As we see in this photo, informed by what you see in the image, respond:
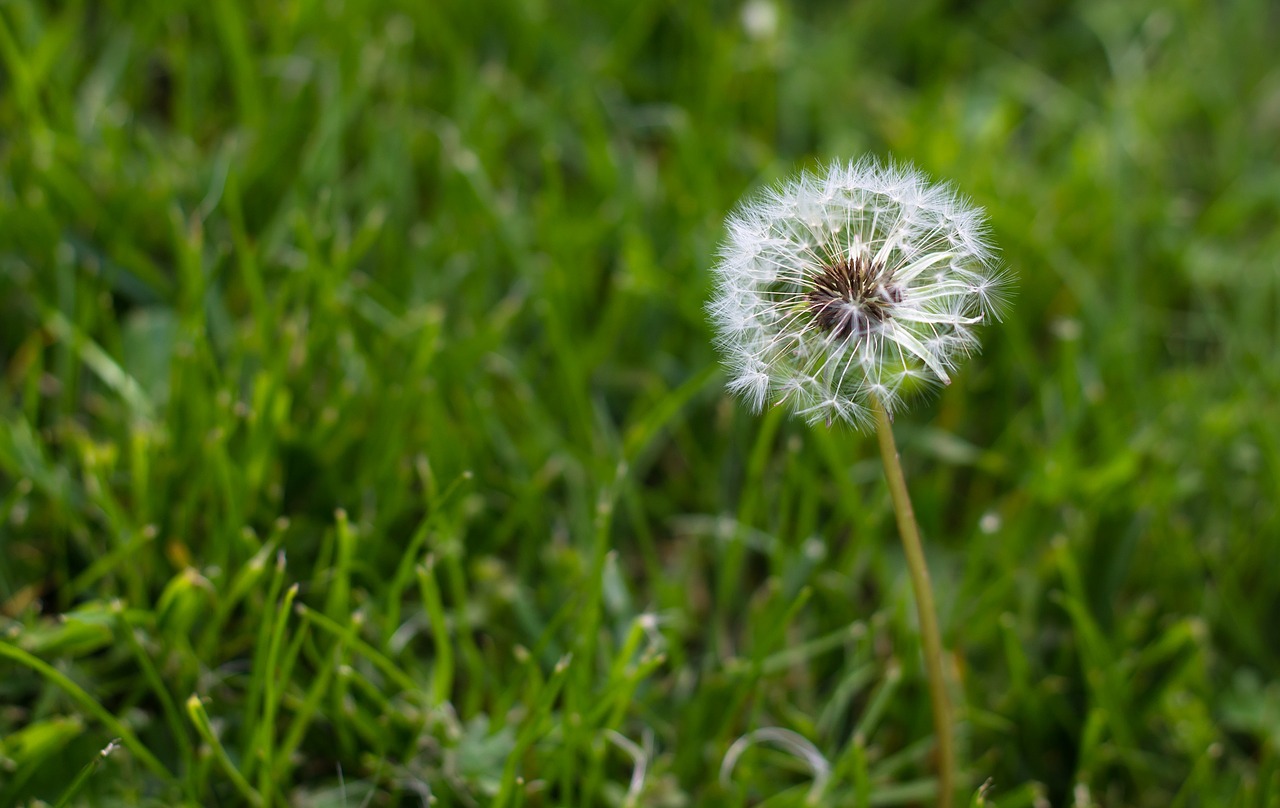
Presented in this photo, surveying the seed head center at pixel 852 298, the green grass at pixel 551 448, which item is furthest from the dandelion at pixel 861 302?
the green grass at pixel 551 448

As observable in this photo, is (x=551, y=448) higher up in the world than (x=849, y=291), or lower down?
higher up

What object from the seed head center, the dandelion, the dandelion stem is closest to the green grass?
the dandelion stem

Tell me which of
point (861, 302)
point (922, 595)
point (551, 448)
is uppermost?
point (551, 448)

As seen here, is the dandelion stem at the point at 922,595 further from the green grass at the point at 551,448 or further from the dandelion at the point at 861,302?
the green grass at the point at 551,448

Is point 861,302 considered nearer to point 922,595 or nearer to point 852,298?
point 852,298

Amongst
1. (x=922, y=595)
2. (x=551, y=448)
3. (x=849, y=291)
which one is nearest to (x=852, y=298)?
(x=849, y=291)

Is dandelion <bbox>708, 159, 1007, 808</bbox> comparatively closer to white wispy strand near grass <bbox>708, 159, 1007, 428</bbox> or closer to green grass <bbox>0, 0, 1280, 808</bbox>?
white wispy strand near grass <bbox>708, 159, 1007, 428</bbox>

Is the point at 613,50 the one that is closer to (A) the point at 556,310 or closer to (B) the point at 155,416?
(A) the point at 556,310
